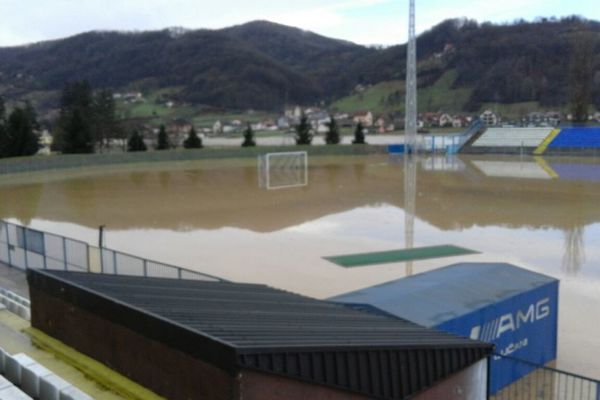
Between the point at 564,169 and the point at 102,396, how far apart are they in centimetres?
4681

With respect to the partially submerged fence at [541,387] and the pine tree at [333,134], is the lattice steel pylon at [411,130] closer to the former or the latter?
the pine tree at [333,134]

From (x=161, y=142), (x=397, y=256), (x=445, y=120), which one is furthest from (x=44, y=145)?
(x=445, y=120)

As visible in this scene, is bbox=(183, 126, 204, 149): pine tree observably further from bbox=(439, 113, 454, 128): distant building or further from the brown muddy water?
bbox=(439, 113, 454, 128): distant building

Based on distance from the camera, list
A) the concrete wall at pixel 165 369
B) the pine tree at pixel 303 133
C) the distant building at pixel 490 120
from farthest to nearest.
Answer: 1. the distant building at pixel 490 120
2. the pine tree at pixel 303 133
3. the concrete wall at pixel 165 369

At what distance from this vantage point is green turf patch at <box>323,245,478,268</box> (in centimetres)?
1723

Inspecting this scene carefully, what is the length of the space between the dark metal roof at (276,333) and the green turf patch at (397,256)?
982 cm

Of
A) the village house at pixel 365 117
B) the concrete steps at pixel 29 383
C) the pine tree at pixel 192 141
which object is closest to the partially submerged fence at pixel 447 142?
the pine tree at pixel 192 141

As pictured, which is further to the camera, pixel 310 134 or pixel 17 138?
pixel 310 134

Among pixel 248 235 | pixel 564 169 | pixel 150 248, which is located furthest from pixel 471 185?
pixel 150 248

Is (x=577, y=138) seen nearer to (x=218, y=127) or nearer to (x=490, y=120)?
(x=490, y=120)

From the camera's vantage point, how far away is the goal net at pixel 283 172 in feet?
127

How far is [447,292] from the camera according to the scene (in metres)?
9.17

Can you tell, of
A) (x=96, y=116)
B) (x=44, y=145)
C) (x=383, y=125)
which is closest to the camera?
(x=44, y=145)

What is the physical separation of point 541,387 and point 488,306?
1631 mm
